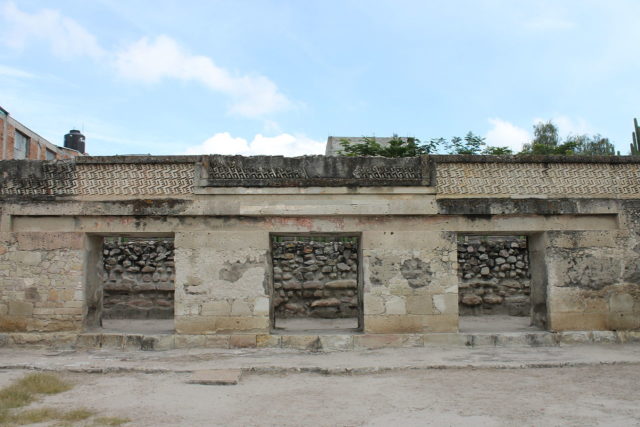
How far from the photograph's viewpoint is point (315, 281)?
11094 millimetres

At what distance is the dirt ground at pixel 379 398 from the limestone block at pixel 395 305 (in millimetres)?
1522

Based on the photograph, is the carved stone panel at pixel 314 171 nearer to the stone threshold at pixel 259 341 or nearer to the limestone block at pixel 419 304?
the limestone block at pixel 419 304

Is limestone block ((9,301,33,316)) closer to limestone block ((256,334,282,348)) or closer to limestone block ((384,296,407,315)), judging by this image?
limestone block ((256,334,282,348))

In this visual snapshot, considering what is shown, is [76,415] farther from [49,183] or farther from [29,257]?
[49,183]

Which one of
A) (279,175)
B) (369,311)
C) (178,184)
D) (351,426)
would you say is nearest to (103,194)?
(178,184)

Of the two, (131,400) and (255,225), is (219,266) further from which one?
(131,400)

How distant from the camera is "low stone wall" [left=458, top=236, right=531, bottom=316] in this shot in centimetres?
1130

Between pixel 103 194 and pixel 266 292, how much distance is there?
275 centimetres

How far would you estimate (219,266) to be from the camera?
757 centimetres

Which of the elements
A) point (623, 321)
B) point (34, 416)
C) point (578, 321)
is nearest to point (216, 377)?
point (34, 416)

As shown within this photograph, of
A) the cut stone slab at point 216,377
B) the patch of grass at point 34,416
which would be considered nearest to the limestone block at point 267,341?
the cut stone slab at point 216,377

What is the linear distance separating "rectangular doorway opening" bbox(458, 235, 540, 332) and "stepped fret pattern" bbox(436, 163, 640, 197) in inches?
140

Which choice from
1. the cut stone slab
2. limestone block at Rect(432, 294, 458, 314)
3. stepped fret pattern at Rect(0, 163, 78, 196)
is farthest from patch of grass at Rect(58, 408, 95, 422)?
limestone block at Rect(432, 294, 458, 314)

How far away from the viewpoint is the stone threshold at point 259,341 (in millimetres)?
7387
